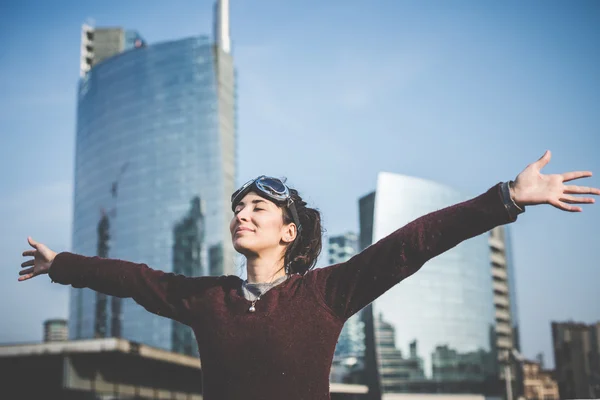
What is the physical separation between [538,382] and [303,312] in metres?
135

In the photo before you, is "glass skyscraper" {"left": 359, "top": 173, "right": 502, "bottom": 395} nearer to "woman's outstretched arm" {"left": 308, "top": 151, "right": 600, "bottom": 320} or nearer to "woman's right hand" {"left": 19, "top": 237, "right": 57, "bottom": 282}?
"woman's right hand" {"left": 19, "top": 237, "right": 57, "bottom": 282}

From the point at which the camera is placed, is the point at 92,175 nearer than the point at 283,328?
No

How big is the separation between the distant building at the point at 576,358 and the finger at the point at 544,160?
57.0m

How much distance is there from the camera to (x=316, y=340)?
300 centimetres

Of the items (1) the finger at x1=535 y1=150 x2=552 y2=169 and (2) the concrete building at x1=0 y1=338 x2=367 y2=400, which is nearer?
→ (1) the finger at x1=535 y1=150 x2=552 y2=169

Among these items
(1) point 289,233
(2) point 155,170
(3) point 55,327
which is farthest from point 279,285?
(3) point 55,327

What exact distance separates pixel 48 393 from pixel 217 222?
288 feet

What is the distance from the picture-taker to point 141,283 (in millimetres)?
3414

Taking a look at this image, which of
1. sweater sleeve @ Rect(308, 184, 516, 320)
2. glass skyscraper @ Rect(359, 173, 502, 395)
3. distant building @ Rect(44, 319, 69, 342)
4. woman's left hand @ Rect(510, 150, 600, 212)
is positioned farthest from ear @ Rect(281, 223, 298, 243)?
distant building @ Rect(44, 319, 69, 342)

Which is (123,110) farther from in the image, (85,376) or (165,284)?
(165,284)

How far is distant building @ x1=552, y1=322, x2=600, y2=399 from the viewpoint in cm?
5531

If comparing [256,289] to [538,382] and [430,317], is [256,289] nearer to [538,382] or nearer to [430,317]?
[430,317]

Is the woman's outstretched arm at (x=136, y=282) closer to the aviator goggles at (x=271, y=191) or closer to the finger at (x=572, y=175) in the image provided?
the aviator goggles at (x=271, y=191)

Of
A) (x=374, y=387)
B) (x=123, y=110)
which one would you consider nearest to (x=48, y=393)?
(x=374, y=387)
